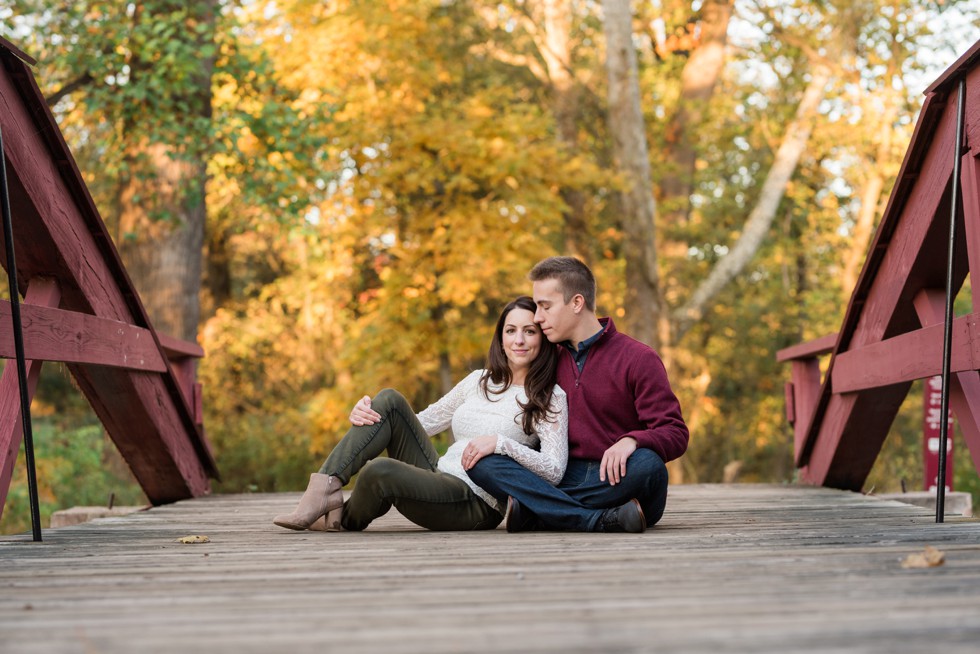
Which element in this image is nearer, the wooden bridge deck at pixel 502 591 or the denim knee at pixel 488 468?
the wooden bridge deck at pixel 502 591

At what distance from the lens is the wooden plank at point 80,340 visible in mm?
4043

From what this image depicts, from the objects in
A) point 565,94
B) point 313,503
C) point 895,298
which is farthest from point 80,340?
point 565,94

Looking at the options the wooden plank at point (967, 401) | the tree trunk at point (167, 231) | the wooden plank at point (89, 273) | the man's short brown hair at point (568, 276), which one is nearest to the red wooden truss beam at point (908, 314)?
the wooden plank at point (967, 401)

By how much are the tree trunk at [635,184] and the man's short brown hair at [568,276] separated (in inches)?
403

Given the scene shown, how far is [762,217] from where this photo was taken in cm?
1579

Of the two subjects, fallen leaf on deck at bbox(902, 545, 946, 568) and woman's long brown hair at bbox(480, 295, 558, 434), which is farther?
woman's long brown hair at bbox(480, 295, 558, 434)

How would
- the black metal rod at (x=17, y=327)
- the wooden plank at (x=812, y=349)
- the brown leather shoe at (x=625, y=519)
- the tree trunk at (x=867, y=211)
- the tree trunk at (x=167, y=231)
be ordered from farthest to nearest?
the tree trunk at (x=867, y=211)
the tree trunk at (x=167, y=231)
the wooden plank at (x=812, y=349)
the brown leather shoe at (x=625, y=519)
the black metal rod at (x=17, y=327)

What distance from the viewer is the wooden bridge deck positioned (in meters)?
2.13

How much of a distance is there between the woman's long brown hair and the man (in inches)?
2.4

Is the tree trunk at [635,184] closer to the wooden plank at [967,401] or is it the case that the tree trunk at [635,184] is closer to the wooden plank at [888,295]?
the wooden plank at [888,295]

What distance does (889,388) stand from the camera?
5441 millimetres

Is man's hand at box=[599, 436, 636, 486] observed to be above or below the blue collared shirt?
below

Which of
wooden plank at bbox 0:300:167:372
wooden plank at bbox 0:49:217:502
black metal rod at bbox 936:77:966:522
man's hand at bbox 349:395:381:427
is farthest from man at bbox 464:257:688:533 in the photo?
wooden plank at bbox 0:49:217:502

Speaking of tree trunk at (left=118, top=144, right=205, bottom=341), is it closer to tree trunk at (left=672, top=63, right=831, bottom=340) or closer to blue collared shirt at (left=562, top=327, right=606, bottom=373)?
blue collared shirt at (left=562, top=327, right=606, bottom=373)
